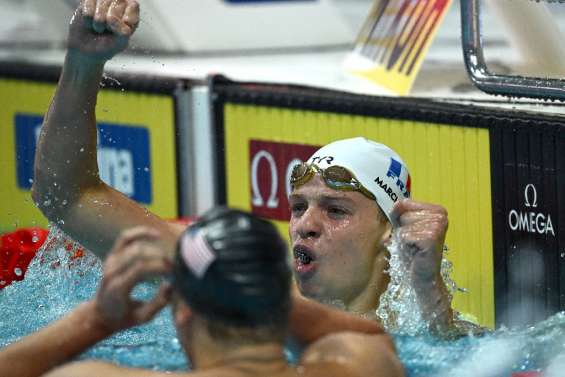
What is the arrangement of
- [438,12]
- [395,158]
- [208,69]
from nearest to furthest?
1. [395,158]
2. [438,12]
3. [208,69]

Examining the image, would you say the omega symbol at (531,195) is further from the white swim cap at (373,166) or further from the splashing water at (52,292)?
the splashing water at (52,292)

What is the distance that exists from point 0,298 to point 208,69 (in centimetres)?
209

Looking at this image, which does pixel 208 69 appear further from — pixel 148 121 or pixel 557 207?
pixel 557 207

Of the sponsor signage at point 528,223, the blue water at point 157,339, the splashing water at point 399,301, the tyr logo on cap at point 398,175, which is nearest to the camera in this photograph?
the blue water at point 157,339

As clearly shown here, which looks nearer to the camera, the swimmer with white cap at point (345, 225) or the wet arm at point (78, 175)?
the wet arm at point (78, 175)

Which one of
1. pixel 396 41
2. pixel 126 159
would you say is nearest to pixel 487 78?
pixel 396 41

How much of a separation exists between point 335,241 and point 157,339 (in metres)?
0.44

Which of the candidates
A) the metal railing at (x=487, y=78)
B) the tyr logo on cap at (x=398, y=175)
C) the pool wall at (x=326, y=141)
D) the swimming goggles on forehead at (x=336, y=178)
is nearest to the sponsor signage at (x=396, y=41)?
the pool wall at (x=326, y=141)

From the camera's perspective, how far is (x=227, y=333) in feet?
6.22

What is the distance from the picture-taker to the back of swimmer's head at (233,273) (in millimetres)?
1857

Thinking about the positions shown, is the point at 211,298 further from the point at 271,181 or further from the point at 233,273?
the point at 271,181

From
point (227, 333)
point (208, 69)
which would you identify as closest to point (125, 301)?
point (227, 333)

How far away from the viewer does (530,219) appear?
137 inches

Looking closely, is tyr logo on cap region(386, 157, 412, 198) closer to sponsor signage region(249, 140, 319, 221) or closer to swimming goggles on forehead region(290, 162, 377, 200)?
swimming goggles on forehead region(290, 162, 377, 200)
